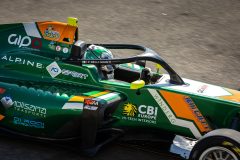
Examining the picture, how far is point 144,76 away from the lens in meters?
8.89

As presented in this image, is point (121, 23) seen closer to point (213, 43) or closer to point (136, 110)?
point (213, 43)

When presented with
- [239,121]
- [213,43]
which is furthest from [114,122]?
[213,43]

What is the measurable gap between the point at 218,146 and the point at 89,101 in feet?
6.90

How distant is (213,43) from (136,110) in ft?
22.3

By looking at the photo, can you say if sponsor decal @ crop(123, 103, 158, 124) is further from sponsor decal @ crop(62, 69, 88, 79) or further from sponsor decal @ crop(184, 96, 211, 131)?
sponsor decal @ crop(62, 69, 88, 79)

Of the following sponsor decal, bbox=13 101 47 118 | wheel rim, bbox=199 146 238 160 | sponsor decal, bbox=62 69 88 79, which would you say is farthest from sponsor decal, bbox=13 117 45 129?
wheel rim, bbox=199 146 238 160

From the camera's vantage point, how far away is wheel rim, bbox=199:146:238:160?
7.30m

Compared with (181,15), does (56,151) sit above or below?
below

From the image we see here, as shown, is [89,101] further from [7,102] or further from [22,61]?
[22,61]

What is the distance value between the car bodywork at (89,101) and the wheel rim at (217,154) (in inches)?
26.8

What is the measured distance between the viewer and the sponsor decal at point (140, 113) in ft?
26.9

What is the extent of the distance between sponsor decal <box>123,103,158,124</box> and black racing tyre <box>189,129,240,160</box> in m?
1.04

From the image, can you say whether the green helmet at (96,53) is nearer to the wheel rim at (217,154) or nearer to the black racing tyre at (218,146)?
the black racing tyre at (218,146)

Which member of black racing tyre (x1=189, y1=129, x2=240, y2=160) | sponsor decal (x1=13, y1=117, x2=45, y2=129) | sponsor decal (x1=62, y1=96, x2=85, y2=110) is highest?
sponsor decal (x1=62, y1=96, x2=85, y2=110)
